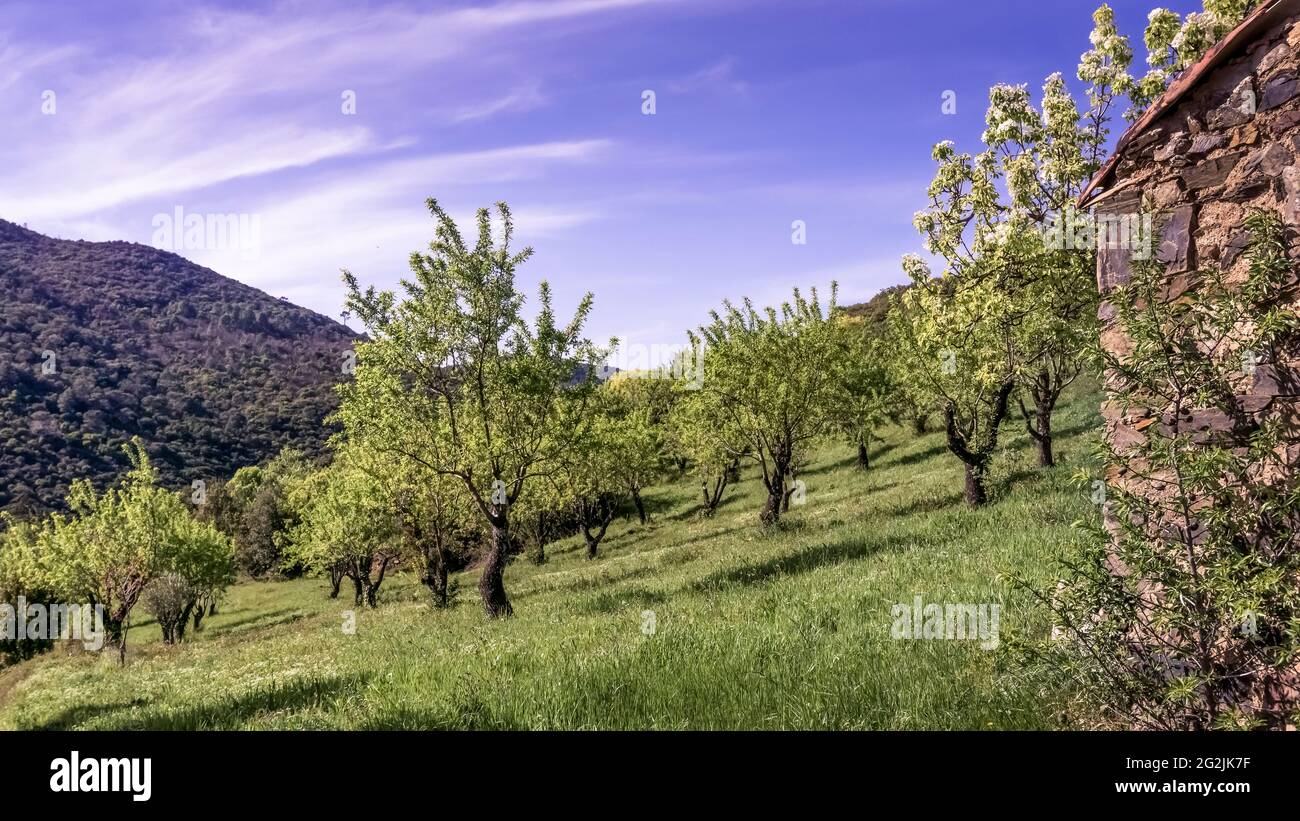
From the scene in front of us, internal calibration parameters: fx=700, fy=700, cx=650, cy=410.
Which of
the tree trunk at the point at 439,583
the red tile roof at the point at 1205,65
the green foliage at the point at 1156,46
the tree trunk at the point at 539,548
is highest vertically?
the green foliage at the point at 1156,46

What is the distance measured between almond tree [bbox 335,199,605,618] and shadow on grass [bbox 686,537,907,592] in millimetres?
5906

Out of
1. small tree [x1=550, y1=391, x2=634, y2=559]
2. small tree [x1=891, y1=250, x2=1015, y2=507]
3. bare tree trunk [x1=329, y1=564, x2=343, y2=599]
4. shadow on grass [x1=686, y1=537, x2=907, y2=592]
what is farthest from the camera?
bare tree trunk [x1=329, y1=564, x2=343, y2=599]

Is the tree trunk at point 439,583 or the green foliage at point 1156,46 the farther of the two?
the tree trunk at point 439,583

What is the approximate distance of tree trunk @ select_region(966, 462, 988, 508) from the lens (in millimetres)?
20641

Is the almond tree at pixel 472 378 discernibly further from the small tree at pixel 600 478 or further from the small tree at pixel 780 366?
the small tree at pixel 600 478

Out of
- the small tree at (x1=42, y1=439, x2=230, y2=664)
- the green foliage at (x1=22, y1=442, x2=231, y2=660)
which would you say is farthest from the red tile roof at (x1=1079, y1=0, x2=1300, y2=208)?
the small tree at (x1=42, y1=439, x2=230, y2=664)

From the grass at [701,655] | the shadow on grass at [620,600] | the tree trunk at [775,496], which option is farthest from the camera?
the tree trunk at [775,496]

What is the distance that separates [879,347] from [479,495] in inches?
1632

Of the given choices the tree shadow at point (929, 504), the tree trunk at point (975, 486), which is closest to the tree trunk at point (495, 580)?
the tree shadow at point (929, 504)

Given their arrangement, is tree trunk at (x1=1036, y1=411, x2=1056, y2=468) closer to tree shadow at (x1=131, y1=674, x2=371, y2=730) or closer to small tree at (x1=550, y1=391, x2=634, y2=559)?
small tree at (x1=550, y1=391, x2=634, y2=559)

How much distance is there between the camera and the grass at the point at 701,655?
651cm

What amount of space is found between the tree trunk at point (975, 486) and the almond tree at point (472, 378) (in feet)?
37.8

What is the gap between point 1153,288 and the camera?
17.7 feet
